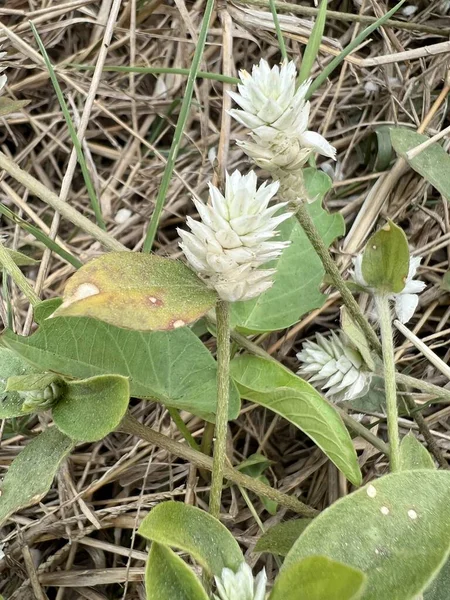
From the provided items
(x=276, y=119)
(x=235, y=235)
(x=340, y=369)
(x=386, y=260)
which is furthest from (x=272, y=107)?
(x=340, y=369)

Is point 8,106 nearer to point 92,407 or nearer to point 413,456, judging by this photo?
point 92,407

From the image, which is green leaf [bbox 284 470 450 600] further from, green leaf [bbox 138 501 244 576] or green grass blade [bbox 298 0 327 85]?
green grass blade [bbox 298 0 327 85]

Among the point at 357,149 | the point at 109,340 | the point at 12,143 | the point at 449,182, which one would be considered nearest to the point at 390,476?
the point at 109,340

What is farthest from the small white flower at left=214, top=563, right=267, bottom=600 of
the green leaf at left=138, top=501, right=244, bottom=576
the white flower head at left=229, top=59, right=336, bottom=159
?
the white flower head at left=229, top=59, right=336, bottom=159

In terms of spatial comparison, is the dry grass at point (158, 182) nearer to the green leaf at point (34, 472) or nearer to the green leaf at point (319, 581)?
the green leaf at point (34, 472)

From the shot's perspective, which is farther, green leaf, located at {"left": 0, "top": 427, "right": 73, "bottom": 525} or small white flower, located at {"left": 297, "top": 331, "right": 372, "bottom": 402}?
small white flower, located at {"left": 297, "top": 331, "right": 372, "bottom": 402}

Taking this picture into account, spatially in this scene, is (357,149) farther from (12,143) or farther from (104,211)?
(12,143)
